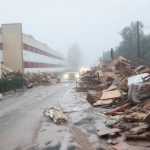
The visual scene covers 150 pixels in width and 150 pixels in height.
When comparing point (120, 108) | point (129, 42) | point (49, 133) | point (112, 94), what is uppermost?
point (129, 42)

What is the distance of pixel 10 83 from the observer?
43438mm

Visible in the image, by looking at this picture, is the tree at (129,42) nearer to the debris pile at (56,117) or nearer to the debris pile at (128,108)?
the debris pile at (128,108)

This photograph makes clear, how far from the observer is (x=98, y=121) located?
52.4 feet

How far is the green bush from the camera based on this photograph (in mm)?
40397

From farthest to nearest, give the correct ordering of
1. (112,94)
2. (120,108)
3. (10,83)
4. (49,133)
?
(10,83)
(112,94)
(120,108)
(49,133)

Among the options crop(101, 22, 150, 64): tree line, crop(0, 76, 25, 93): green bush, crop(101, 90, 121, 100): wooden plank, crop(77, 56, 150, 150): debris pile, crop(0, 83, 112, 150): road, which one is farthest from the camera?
crop(101, 22, 150, 64): tree line

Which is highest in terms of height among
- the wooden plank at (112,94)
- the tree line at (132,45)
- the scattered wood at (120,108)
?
the tree line at (132,45)

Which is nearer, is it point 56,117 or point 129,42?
point 56,117

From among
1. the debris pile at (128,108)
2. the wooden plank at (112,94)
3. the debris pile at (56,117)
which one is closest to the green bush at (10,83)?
the debris pile at (128,108)

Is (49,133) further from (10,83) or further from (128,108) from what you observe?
(10,83)

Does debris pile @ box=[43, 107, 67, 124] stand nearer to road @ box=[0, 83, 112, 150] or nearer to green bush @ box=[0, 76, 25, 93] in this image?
road @ box=[0, 83, 112, 150]

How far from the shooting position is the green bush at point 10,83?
133ft

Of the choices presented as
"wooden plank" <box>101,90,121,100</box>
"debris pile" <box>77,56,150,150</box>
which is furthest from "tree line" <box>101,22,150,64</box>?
"wooden plank" <box>101,90,121,100</box>

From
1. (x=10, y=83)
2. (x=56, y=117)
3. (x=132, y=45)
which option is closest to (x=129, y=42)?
(x=132, y=45)
